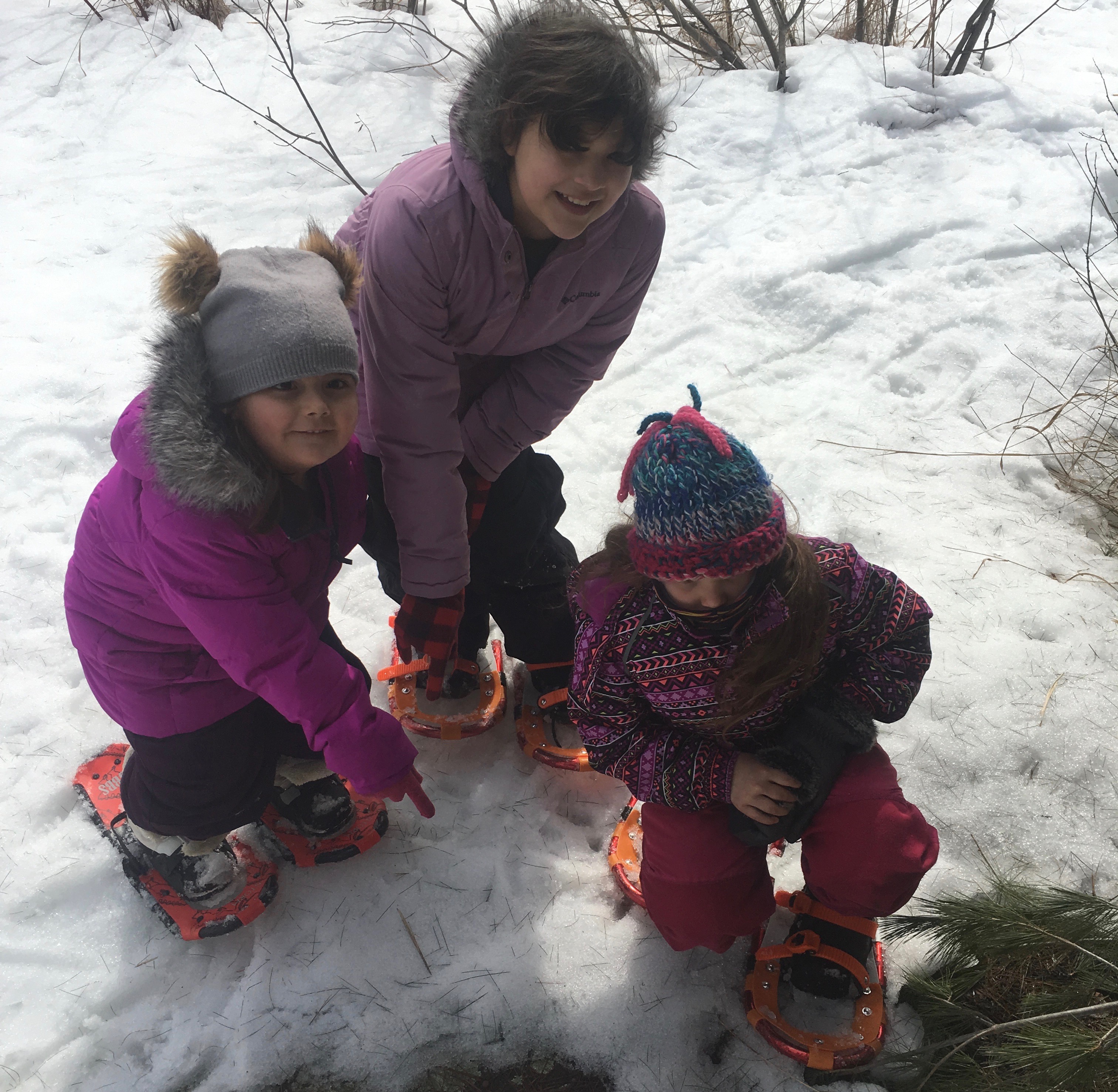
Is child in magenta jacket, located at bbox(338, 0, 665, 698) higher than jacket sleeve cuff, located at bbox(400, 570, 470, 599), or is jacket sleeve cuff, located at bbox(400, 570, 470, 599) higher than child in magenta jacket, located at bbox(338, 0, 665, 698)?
child in magenta jacket, located at bbox(338, 0, 665, 698)

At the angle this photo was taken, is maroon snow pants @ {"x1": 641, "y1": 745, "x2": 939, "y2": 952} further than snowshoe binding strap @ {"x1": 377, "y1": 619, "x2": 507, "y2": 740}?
No

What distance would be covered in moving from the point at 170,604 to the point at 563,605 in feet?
3.28

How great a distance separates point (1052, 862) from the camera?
1811 mm

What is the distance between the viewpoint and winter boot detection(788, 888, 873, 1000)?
163cm

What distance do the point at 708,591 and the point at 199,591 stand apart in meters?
0.89

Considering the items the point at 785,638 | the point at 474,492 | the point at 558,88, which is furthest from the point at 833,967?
the point at 558,88

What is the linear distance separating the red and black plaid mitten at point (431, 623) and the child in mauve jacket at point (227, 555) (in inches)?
7.2

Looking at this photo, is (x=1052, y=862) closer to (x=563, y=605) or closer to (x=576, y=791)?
(x=576, y=791)

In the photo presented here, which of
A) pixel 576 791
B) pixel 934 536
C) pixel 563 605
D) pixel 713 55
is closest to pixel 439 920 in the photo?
pixel 576 791

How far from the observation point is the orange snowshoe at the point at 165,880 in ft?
5.89

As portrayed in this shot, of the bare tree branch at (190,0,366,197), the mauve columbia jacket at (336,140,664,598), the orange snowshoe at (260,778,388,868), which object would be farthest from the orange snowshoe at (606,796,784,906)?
the bare tree branch at (190,0,366,197)

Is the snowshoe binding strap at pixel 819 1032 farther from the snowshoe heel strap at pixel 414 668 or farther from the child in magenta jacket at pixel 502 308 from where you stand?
the snowshoe heel strap at pixel 414 668

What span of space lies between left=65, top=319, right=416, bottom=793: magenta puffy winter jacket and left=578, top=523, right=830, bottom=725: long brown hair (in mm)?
616

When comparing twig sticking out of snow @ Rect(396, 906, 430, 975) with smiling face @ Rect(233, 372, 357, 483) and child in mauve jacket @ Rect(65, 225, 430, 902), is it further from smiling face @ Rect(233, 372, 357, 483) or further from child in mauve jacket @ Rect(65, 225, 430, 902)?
smiling face @ Rect(233, 372, 357, 483)
